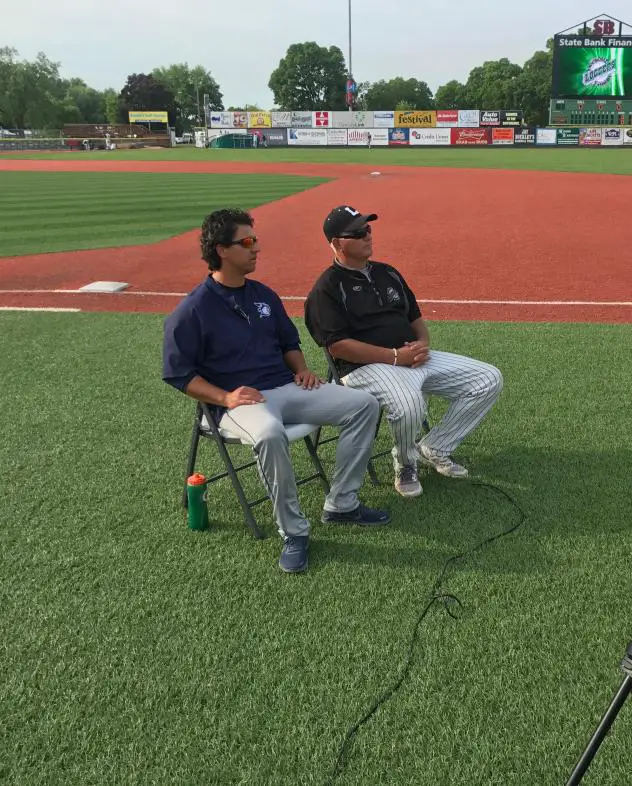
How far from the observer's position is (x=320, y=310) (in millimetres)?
4020

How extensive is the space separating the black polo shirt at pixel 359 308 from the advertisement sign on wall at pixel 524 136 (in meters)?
60.3

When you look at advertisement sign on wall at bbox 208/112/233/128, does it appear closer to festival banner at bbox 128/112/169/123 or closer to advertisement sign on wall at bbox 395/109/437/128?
festival banner at bbox 128/112/169/123

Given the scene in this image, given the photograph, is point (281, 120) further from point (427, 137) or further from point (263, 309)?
point (263, 309)

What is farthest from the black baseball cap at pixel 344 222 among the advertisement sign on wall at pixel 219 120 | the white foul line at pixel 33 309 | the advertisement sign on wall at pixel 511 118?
the advertisement sign on wall at pixel 219 120

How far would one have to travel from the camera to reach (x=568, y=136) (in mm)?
55906

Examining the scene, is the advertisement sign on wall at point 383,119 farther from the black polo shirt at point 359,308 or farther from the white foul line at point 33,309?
the black polo shirt at point 359,308

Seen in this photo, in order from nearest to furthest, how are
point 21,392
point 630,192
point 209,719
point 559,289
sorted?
1. point 209,719
2. point 21,392
3. point 559,289
4. point 630,192

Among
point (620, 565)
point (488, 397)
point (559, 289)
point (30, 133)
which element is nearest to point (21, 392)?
point (488, 397)

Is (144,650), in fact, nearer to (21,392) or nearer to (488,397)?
(488,397)

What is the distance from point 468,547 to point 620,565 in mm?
738

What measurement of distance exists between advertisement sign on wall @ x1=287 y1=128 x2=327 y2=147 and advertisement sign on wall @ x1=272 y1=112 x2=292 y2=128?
1552mm

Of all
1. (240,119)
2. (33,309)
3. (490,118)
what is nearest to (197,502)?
(33,309)

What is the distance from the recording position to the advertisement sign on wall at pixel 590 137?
55.1 m

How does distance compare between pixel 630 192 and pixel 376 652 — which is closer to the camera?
pixel 376 652
